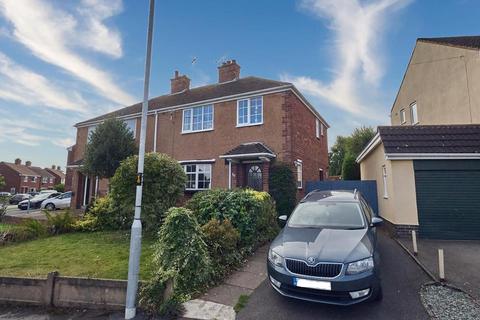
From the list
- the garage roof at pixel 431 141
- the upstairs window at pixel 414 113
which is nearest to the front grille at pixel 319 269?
the garage roof at pixel 431 141

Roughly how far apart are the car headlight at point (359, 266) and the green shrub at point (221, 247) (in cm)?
308

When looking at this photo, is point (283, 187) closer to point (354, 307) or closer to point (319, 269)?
point (354, 307)

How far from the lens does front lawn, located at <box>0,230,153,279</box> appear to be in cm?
654

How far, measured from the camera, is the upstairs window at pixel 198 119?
16.9m

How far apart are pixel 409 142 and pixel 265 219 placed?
20.0 feet

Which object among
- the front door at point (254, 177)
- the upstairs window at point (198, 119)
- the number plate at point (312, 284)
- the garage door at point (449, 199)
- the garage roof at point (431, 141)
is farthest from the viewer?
the upstairs window at point (198, 119)

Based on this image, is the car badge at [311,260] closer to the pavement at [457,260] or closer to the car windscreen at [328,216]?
the car windscreen at [328,216]

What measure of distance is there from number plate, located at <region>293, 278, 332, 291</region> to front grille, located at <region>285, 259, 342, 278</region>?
104 millimetres

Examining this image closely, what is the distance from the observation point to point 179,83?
2181 centimetres

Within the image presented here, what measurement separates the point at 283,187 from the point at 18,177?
6619cm

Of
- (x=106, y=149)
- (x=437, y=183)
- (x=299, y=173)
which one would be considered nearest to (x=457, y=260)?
(x=437, y=183)

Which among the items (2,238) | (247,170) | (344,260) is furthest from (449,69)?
(2,238)

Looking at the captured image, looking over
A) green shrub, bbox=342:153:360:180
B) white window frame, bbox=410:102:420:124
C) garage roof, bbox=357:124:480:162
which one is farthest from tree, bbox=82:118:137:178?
white window frame, bbox=410:102:420:124

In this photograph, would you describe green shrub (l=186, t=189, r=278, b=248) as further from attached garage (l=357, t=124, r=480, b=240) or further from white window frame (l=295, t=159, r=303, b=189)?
white window frame (l=295, t=159, r=303, b=189)
